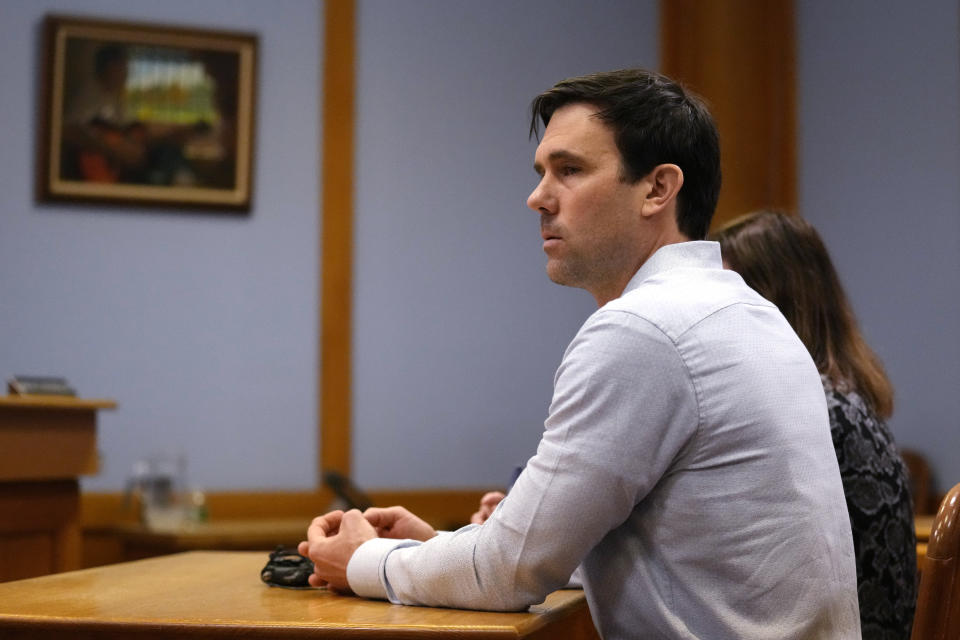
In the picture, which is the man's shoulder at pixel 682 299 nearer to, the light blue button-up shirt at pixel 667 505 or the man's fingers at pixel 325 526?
the light blue button-up shirt at pixel 667 505

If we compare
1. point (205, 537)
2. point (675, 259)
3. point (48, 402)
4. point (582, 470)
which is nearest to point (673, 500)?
point (582, 470)

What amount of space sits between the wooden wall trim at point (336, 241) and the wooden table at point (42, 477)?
203cm

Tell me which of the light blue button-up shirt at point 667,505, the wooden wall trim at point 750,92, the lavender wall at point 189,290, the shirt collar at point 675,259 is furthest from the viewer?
the wooden wall trim at point 750,92

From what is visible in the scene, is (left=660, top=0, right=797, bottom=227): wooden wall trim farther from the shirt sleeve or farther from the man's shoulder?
the shirt sleeve

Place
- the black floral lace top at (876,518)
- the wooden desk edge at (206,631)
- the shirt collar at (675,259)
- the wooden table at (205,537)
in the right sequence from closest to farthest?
1. the wooden desk edge at (206,631)
2. the shirt collar at (675,259)
3. the black floral lace top at (876,518)
4. the wooden table at (205,537)

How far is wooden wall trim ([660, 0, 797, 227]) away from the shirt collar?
3583 mm

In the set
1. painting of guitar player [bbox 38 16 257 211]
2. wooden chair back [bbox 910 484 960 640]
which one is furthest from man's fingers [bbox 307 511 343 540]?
painting of guitar player [bbox 38 16 257 211]

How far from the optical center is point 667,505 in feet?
4.32

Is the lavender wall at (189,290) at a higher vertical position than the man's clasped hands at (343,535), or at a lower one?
higher

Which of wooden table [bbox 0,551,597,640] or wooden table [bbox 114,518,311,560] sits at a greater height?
wooden table [bbox 0,551,597,640]

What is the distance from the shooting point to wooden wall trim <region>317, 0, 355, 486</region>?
16.3 feet

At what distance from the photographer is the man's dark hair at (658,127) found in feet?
5.08

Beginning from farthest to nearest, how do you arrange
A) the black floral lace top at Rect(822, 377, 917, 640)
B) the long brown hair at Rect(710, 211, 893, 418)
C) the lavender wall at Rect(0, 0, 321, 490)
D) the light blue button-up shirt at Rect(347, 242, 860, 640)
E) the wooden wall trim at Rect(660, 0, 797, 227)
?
the wooden wall trim at Rect(660, 0, 797, 227), the lavender wall at Rect(0, 0, 321, 490), the long brown hair at Rect(710, 211, 893, 418), the black floral lace top at Rect(822, 377, 917, 640), the light blue button-up shirt at Rect(347, 242, 860, 640)

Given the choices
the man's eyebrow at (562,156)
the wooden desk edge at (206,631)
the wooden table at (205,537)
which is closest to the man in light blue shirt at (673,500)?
the wooden desk edge at (206,631)
